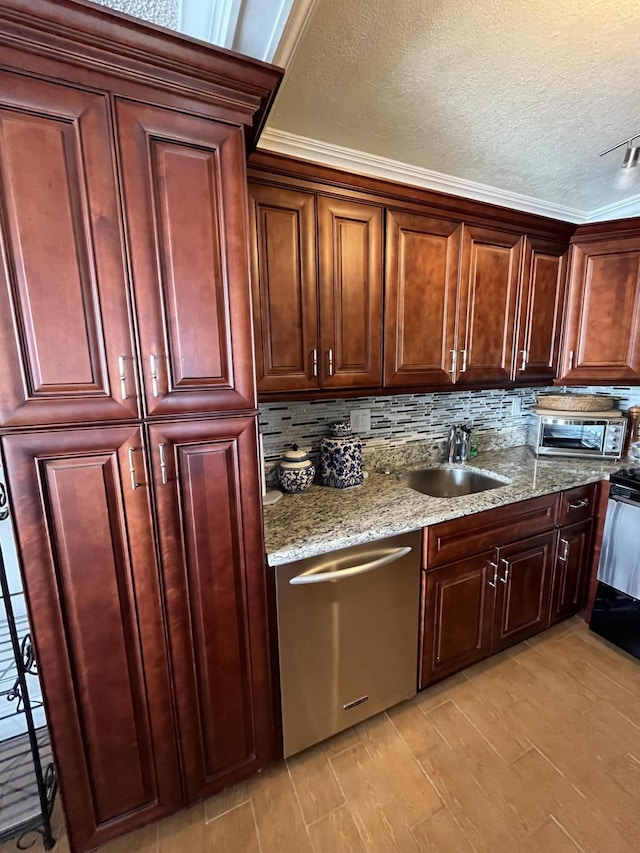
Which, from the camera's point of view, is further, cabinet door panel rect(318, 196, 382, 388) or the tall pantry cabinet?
cabinet door panel rect(318, 196, 382, 388)

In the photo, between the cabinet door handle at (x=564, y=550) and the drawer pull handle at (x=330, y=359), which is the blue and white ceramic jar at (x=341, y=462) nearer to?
the drawer pull handle at (x=330, y=359)

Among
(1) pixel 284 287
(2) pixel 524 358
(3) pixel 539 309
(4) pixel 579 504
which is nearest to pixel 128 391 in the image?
(1) pixel 284 287

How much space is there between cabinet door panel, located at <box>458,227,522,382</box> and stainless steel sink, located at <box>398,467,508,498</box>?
572 mm

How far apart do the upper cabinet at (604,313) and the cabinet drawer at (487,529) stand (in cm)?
86

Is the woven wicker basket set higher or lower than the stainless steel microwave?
higher

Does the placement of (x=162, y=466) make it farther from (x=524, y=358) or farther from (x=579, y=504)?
(x=579, y=504)

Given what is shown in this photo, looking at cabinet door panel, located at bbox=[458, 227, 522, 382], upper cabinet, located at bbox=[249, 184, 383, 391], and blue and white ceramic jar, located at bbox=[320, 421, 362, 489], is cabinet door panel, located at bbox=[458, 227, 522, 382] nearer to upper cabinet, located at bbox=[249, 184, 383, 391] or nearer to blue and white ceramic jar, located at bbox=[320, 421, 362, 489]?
upper cabinet, located at bbox=[249, 184, 383, 391]

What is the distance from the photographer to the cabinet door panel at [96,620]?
0.92m

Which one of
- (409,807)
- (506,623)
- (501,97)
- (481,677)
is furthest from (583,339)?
(409,807)

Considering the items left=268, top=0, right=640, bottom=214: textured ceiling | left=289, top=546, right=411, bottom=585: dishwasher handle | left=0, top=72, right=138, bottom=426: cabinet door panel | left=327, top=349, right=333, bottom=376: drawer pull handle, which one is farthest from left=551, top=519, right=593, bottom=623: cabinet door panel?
left=0, top=72, right=138, bottom=426: cabinet door panel

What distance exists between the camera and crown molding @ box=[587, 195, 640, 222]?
2145mm

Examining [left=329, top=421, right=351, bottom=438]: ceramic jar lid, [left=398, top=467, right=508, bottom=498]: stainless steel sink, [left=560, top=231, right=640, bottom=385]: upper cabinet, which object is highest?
[left=560, top=231, right=640, bottom=385]: upper cabinet

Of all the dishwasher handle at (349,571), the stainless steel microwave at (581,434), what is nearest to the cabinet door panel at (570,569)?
the stainless steel microwave at (581,434)

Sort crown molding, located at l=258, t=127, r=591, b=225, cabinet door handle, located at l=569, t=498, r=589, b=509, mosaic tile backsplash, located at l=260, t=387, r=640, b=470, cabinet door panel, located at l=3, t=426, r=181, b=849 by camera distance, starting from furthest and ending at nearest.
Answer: cabinet door handle, located at l=569, t=498, r=589, b=509 < mosaic tile backsplash, located at l=260, t=387, r=640, b=470 < crown molding, located at l=258, t=127, r=591, b=225 < cabinet door panel, located at l=3, t=426, r=181, b=849
